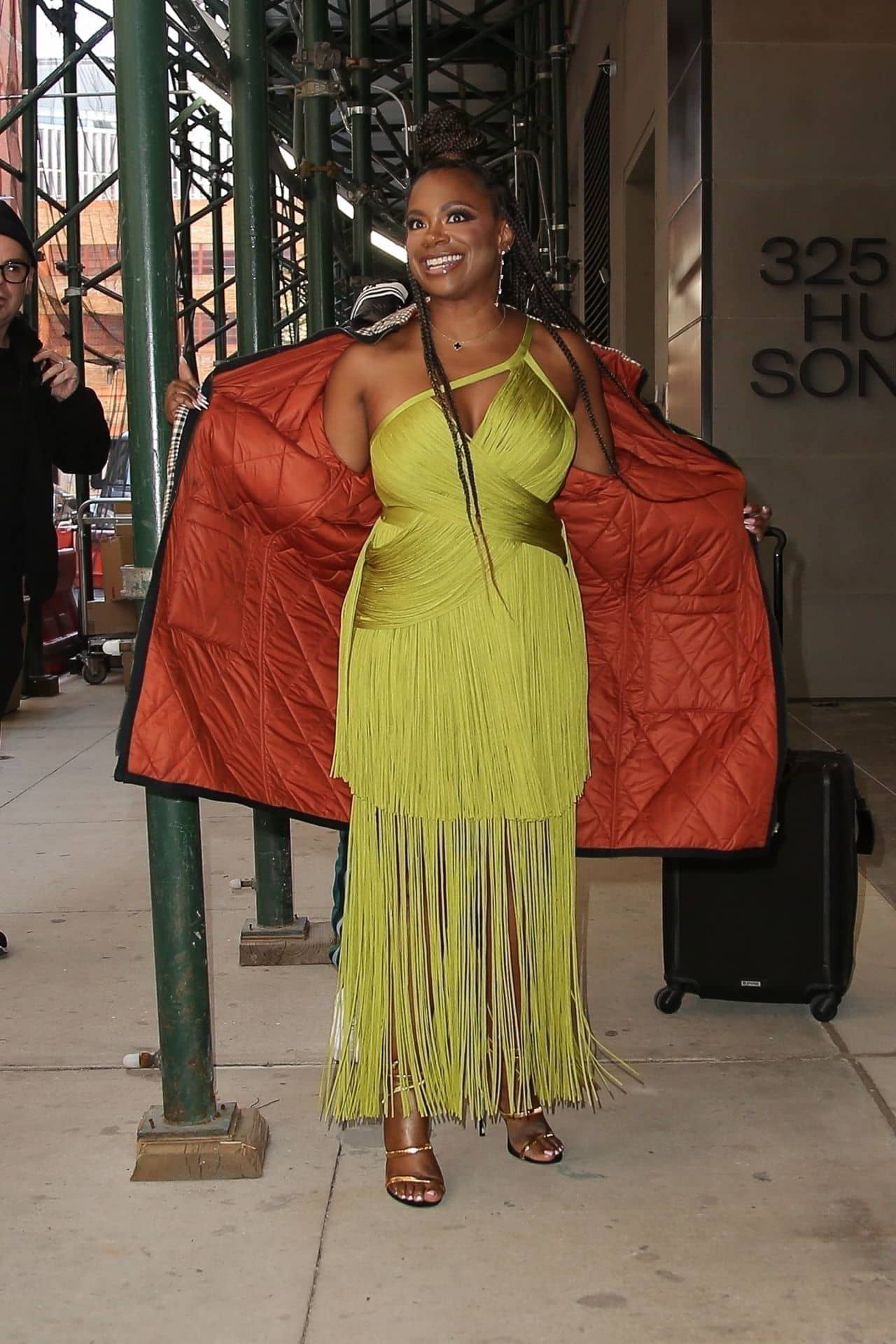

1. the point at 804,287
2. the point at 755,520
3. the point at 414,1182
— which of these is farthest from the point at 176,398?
the point at 804,287

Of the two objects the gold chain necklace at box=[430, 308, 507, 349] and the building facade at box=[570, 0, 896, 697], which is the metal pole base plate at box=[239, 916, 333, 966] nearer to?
the gold chain necklace at box=[430, 308, 507, 349]

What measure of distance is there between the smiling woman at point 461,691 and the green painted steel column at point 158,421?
11.3 inches

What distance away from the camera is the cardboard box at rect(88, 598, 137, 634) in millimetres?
11250

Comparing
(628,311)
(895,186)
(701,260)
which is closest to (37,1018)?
(701,260)

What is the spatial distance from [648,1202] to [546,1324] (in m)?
0.46

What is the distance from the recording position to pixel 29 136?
33.6 ft

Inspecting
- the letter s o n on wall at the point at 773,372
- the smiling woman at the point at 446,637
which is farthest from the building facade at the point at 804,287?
the smiling woman at the point at 446,637

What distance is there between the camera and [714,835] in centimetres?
314

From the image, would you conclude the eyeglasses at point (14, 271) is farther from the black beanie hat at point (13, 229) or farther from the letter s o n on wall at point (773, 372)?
the letter s o n on wall at point (773, 372)

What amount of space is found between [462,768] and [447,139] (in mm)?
1151

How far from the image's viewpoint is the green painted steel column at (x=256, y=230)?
147 inches

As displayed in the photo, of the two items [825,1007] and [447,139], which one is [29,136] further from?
[825,1007]

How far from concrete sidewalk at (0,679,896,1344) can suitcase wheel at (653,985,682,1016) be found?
0.03 metres

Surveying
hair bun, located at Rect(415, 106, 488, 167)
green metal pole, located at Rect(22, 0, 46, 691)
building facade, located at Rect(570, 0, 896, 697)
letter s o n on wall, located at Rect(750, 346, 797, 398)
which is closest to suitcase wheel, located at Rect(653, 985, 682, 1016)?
hair bun, located at Rect(415, 106, 488, 167)
